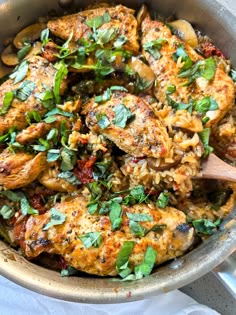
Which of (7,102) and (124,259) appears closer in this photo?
(124,259)

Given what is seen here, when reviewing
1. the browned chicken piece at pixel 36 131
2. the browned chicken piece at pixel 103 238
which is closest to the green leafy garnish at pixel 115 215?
the browned chicken piece at pixel 103 238

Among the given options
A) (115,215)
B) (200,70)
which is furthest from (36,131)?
(200,70)

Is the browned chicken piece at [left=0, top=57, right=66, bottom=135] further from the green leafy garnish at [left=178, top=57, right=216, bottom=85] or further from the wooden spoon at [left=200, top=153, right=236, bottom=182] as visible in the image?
the wooden spoon at [left=200, top=153, right=236, bottom=182]

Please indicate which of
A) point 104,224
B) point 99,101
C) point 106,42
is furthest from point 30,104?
point 104,224

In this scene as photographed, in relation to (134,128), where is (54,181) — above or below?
below

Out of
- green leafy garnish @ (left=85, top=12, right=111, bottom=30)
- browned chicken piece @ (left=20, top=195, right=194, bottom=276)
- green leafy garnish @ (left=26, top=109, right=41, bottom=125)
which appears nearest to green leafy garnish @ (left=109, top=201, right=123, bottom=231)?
browned chicken piece @ (left=20, top=195, right=194, bottom=276)

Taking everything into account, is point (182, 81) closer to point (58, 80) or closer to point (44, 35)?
point (58, 80)

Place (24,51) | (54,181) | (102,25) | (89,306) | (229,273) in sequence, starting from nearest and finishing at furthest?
1. (54,181)
2. (229,273)
3. (102,25)
4. (24,51)
5. (89,306)

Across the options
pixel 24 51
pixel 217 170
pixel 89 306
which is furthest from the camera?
pixel 89 306
